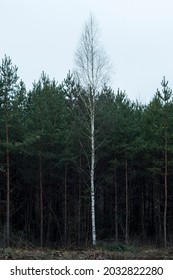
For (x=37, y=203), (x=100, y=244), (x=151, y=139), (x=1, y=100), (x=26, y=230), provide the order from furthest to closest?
(x=37, y=203), (x=26, y=230), (x=151, y=139), (x=1, y=100), (x=100, y=244)

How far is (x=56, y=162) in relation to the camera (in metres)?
29.7

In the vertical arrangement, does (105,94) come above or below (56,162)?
above

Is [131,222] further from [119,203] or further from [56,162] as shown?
[56,162]

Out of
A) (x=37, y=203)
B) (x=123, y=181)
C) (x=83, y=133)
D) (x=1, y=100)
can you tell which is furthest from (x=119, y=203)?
A: (x=1, y=100)

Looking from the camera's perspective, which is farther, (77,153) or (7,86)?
(77,153)

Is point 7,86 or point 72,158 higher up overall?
point 7,86

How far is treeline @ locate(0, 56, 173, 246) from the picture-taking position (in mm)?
27594

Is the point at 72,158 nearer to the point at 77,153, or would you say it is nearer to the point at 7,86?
the point at 77,153

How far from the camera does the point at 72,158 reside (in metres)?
28.3

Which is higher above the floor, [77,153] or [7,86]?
[7,86]

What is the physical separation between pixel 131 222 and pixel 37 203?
7.90m

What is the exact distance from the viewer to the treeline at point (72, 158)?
2759cm

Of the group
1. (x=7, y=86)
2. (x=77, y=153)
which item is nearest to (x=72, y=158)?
(x=77, y=153)

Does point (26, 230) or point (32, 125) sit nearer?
point (32, 125)
